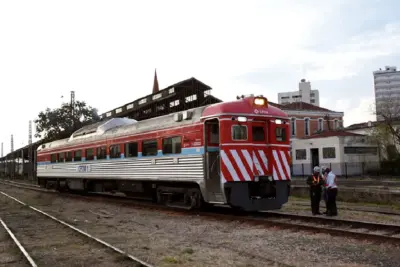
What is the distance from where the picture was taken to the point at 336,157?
145ft

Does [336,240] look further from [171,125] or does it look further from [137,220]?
[171,125]

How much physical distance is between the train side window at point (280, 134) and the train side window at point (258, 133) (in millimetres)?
528

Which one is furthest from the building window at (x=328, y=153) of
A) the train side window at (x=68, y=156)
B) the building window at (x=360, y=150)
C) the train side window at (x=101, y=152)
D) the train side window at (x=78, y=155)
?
the train side window at (x=101, y=152)

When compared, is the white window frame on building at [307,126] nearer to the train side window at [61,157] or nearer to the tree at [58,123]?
the tree at [58,123]

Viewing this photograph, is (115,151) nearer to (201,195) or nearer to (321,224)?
(201,195)

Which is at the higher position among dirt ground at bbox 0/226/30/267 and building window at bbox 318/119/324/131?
building window at bbox 318/119/324/131

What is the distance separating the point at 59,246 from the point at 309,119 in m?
55.0

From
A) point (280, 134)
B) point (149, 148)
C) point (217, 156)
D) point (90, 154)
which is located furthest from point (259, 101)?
point (90, 154)

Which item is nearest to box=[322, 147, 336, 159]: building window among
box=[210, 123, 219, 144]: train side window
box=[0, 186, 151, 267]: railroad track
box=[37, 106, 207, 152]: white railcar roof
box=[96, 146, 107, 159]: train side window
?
box=[37, 106, 207, 152]: white railcar roof

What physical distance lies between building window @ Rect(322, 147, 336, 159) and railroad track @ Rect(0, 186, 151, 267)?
36.4m

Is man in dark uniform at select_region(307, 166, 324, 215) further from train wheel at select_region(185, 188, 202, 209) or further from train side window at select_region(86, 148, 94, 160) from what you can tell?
train side window at select_region(86, 148, 94, 160)

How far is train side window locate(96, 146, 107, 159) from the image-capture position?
19323 mm

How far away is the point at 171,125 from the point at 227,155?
2.96 metres

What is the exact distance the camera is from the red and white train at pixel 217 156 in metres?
12.4
